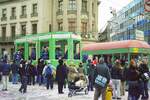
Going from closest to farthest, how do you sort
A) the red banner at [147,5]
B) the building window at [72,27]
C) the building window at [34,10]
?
the red banner at [147,5] < the building window at [72,27] < the building window at [34,10]

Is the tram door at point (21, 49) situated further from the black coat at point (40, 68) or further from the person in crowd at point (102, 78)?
the person in crowd at point (102, 78)

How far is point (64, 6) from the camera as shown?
213 feet

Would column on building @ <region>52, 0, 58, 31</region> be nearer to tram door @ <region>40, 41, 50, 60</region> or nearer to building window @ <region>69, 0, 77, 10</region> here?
building window @ <region>69, 0, 77, 10</region>

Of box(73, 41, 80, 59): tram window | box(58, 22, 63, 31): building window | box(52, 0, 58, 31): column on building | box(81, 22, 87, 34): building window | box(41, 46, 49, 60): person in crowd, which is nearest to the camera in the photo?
box(41, 46, 49, 60): person in crowd

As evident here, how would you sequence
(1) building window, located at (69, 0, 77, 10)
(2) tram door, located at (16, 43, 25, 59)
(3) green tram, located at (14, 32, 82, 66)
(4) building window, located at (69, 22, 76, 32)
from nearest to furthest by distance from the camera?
(3) green tram, located at (14, 32, 82, 66)
(2) tram door, located at (16, 43, 25, 59)
(4) building window, located at (69, 22, 76, 32)
(1) building window, located at (69, 0, 77, 10)

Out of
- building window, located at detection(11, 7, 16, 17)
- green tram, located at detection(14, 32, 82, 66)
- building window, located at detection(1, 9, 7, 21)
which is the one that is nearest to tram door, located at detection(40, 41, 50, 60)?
green tram, located at detection(14, 32, 82, 66)

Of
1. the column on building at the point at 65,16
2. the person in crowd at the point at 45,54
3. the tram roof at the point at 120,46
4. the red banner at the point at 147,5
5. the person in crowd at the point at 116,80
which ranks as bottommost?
the person in crowd at the point at 116,80

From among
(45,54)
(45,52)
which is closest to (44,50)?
(45,52)

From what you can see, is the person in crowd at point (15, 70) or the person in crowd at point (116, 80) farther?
the person in crowd at point (15, 70)

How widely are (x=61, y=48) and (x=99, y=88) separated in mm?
18175

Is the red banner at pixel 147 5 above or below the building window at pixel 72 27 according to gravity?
below

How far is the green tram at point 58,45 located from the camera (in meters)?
33.1

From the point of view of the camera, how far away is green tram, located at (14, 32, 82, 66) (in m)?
33.1

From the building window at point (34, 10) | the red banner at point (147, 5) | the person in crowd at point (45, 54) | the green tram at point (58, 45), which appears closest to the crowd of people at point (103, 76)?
the person in crowd at point (45, 54)
